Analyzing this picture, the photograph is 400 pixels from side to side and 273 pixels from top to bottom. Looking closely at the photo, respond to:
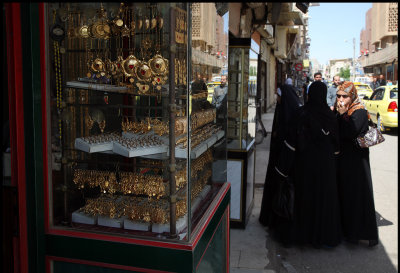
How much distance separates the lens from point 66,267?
2029 millimetres

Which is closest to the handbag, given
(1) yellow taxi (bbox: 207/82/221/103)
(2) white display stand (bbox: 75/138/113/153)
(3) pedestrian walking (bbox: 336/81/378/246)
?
(3) pedestrian walking (bbox: 336/81/378/246)

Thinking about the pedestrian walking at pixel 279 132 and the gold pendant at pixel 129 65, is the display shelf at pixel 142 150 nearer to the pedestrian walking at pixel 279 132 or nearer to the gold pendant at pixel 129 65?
the gold pendant at pixel 129 65

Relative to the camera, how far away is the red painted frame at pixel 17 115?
6.03ft

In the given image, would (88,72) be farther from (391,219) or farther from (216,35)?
(391,219)

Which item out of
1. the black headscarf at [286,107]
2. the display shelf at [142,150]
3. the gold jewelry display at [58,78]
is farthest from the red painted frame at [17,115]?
the black headscarf at [286,107]

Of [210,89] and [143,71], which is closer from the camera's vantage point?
[143,71]

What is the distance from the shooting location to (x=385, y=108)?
11.7 m

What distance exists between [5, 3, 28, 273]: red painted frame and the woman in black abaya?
8.45 feet

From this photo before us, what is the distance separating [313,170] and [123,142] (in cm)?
225

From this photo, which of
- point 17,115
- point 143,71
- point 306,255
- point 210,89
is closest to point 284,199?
point 306,255

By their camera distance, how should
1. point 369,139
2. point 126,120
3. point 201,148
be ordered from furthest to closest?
1. point 369,139
2. point 126,120
3. point 201,148

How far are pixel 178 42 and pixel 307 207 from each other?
8.40 ft

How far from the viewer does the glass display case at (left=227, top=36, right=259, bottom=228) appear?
429 cm

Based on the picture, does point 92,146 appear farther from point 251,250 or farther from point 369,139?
point 369,139
